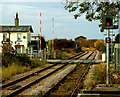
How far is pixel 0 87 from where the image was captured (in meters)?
10.5

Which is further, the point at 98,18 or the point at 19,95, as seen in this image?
the point at 98,18

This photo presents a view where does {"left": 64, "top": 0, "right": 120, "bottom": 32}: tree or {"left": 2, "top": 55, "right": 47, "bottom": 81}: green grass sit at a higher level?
{"left": 64, "top": 0, "right": 120, "bottom": 32}: tree

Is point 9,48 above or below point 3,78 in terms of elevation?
above

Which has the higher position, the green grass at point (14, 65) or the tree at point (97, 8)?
the tree at point (97, 8)

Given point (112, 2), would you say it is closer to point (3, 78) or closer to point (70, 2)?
point (70, 2)

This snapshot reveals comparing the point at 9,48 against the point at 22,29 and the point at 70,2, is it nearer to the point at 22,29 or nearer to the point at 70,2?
the point at 70,2

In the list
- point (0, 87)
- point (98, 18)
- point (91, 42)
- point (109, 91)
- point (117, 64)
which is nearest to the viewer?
point (109, 91)

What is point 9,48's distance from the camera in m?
18.2

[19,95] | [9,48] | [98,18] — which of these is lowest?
[19,95]

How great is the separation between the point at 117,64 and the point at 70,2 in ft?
17.0

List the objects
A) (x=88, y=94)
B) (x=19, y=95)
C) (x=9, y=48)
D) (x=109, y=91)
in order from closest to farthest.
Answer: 1. (x=88, y=94)
2. (x=109, y=91)
3. (x=19, y=95)
4. (x=9, y=48)

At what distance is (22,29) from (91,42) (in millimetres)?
76964

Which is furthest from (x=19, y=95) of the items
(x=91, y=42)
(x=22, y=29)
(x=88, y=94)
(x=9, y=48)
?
(x=91, y=42)

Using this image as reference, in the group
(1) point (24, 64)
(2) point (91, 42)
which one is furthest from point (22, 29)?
(2) point (91, 42)
